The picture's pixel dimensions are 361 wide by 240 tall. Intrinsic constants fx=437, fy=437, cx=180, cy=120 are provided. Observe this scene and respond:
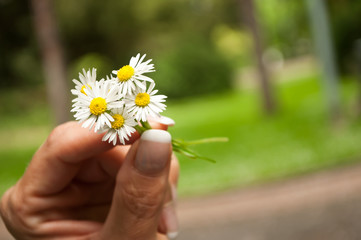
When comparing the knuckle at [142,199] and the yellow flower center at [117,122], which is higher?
the yellow flower center at [117,122]

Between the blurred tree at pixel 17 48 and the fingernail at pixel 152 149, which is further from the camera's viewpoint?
the blurred tree at pixel 17 48

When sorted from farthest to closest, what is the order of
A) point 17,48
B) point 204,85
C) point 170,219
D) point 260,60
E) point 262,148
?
point 204,85 < point 17,48 < point 260,60 < point 262,148 < point 170,219

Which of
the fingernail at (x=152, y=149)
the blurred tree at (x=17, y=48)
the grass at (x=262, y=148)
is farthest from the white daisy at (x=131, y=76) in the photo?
the blurred tree at (x=17, y=48)

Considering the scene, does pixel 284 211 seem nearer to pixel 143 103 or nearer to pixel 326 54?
pixel 326 54

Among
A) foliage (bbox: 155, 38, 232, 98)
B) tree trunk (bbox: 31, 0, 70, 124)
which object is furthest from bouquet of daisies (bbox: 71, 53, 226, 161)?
foliage (bbox: 155, 38, 232, 98)

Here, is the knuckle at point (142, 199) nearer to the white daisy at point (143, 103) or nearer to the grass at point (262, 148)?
the white daisy at point (143, 103)

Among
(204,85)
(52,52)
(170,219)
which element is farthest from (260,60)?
(204,85)

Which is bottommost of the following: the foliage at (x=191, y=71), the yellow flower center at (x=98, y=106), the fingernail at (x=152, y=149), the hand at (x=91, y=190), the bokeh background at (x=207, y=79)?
the foliage at (x=191, y=71)
